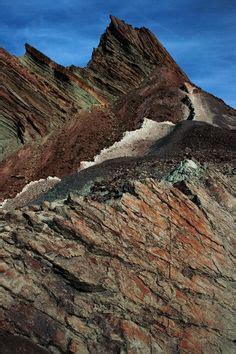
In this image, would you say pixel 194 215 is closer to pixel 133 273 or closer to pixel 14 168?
pixel 133 273

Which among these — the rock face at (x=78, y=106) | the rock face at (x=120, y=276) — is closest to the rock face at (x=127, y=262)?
the rock face at (x=120, y=276)

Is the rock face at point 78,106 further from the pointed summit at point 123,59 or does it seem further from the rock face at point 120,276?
the rock face at point 120,276

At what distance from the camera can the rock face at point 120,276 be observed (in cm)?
1241

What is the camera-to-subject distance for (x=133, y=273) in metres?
14.4

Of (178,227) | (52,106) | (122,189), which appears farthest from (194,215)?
(52,106)

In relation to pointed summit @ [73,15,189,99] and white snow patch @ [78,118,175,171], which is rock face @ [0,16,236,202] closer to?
pointed summit @ [73,15,189,99]

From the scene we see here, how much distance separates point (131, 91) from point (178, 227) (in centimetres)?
3753

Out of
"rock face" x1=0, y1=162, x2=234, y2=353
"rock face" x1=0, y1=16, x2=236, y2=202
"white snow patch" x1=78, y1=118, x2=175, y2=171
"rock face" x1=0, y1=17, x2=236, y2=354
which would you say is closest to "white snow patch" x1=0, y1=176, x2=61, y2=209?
"rock face" x1=0, y1=16, x2=236, y2=202

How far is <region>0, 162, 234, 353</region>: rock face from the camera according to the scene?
12.4 meters

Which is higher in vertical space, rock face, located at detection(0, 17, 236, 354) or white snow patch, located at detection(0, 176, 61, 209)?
rock face, located at detection(0, 17, 236, 354)

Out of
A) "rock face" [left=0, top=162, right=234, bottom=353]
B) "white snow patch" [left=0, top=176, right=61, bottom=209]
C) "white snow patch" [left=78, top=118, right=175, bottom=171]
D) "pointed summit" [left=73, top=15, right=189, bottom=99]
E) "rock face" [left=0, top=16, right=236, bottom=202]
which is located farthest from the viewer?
"pointed summit" [left=73, top=15, right=189, bottom=99]

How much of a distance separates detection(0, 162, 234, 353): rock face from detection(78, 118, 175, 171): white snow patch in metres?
18.8

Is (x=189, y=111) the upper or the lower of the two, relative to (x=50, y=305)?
upper

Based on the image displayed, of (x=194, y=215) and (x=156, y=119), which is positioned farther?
(x=156, y=119)
